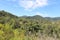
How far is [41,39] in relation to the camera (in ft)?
37.9

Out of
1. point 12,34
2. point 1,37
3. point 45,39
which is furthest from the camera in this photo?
point 45,39

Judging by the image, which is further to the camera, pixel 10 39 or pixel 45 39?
pixel 45 39

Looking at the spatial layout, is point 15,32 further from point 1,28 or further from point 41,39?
point 41,39

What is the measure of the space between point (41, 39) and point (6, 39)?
9.22ft

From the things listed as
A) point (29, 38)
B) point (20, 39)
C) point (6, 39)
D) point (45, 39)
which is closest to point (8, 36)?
point (6, 39)

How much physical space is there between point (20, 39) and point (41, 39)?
1885 millimetres

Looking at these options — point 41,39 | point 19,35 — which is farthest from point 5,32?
point 41,39

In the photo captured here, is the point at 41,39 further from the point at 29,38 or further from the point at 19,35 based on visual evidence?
the point at 19,35

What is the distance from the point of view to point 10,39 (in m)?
9.32

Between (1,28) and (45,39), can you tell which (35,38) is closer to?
(45,39)

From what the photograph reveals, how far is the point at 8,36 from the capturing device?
9.25 m

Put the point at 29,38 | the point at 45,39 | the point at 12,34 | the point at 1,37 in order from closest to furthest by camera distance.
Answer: the point at 1,37 < the point at 12,34 < the point at 29,38 < the point at 45,39

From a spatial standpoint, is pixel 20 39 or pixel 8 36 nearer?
pixel 8 36

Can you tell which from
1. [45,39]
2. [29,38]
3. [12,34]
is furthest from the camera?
[45,39]
